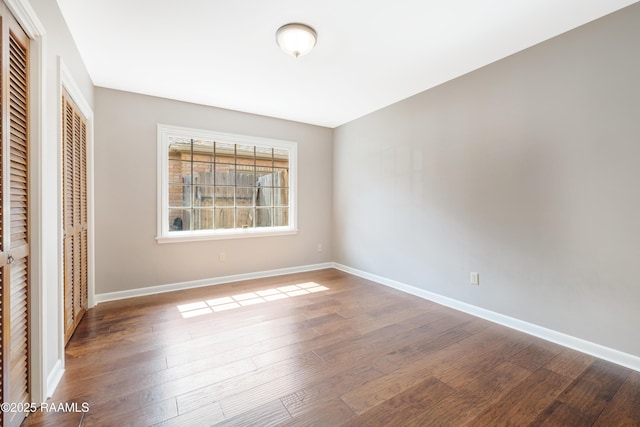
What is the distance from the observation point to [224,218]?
4.06 m

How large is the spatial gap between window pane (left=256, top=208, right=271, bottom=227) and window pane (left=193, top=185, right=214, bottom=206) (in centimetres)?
73

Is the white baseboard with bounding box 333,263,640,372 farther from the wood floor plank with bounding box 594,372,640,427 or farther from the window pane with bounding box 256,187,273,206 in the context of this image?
the window pane with bounding box 256,187,273,206

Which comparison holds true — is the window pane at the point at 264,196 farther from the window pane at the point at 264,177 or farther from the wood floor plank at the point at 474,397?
the wood floor plank at the point at 474,397

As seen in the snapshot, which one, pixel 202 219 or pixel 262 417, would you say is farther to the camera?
pixel 202 219

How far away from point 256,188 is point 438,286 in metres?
2.87

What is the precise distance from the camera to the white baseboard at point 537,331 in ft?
6.54

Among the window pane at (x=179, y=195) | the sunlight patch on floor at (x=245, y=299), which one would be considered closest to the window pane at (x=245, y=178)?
the window pane at (x=179, y=195)

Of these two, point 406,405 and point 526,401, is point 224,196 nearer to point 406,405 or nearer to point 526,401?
point 406,405

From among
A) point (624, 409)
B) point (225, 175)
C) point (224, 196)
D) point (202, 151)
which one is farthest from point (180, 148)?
point (624, 409)

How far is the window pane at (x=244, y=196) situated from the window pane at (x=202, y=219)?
1.44 feet

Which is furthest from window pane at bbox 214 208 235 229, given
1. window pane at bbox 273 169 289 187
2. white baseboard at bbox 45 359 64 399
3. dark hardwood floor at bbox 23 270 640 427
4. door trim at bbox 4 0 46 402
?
door trim at bbox 4 0 46 402

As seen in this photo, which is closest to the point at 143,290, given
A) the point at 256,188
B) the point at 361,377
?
the point at 256,188

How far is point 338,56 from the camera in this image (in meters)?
2.57

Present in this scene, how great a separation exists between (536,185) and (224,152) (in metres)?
3.66
